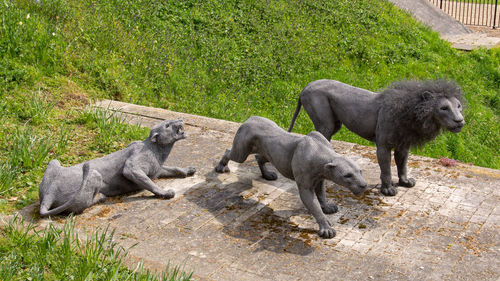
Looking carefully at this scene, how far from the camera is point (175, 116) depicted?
894cm

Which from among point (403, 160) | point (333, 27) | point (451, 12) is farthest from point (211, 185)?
point (451, 12)

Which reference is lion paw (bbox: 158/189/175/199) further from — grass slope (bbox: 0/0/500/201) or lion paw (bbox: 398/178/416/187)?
lion paw (bbox: 398/178/416/187)

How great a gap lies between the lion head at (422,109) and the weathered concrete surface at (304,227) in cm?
80

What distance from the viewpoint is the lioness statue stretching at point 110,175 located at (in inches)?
233

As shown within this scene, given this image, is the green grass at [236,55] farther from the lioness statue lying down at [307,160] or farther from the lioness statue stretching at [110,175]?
the lioness statue lying down at [307,160]

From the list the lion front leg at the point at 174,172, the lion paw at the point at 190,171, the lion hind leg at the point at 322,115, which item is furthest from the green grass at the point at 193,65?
the lion hind leg at the point at 322,115

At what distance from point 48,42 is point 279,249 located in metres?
6.50

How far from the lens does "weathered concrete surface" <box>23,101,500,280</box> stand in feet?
17.0

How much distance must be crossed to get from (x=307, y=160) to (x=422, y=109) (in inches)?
56.4

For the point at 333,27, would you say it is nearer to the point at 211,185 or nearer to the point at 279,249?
the point at 211,185

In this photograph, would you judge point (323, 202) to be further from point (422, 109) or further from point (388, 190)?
point (422, 109)

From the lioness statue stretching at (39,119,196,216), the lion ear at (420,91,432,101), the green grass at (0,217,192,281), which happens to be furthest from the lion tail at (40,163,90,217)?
the lion ear at (420,91,432,101)

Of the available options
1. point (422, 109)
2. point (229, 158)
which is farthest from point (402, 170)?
point (229, 158)

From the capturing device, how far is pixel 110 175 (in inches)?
251
